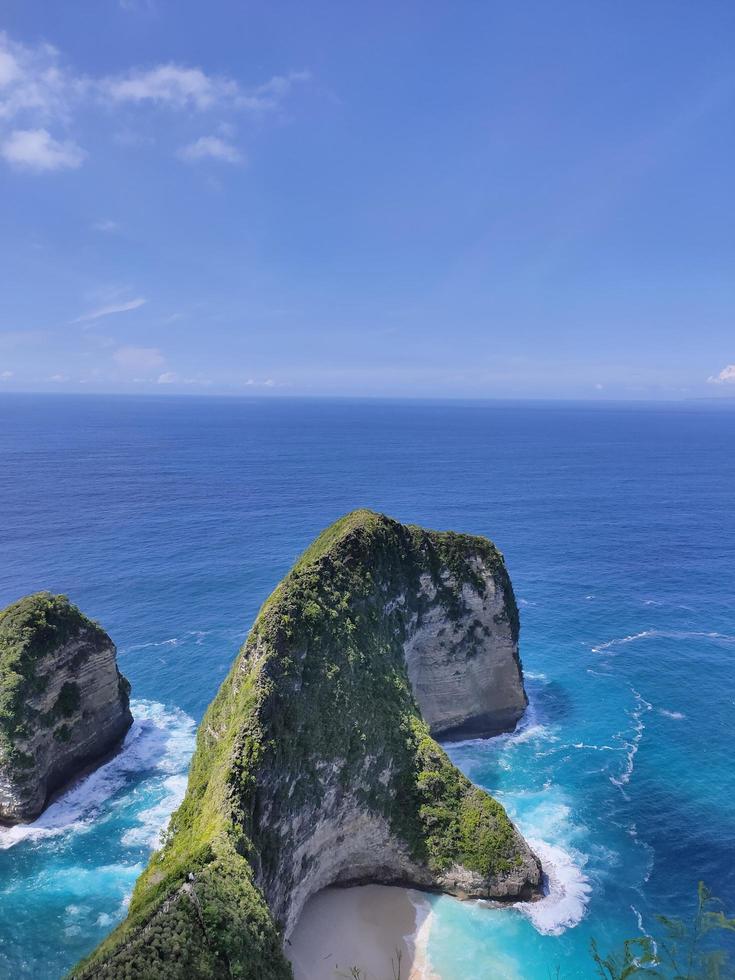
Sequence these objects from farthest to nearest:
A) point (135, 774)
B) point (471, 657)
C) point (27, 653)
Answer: point (471, 657)
point (135, 774)
point (27, 653)

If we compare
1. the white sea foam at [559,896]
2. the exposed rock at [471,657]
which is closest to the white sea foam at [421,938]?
the white sea foam at [559,896]

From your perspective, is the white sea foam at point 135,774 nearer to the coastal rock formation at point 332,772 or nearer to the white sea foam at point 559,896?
the coastal rock formation at point 332,772

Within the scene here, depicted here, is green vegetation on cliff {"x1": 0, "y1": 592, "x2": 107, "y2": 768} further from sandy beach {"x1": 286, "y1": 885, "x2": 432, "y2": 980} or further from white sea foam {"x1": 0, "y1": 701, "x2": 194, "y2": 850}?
sandy beach {"x1": 286, "y1": 885, "x2": 432, "y2": 980}

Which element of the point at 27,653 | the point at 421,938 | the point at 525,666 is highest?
the point at 27,653

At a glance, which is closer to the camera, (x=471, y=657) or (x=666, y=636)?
(x=471, y=657)

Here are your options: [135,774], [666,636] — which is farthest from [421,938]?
[666,636]

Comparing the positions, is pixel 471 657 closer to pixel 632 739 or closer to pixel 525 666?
pixel 525 666

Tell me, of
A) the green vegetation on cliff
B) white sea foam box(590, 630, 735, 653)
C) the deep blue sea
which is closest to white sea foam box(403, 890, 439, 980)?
the deep blue sea
